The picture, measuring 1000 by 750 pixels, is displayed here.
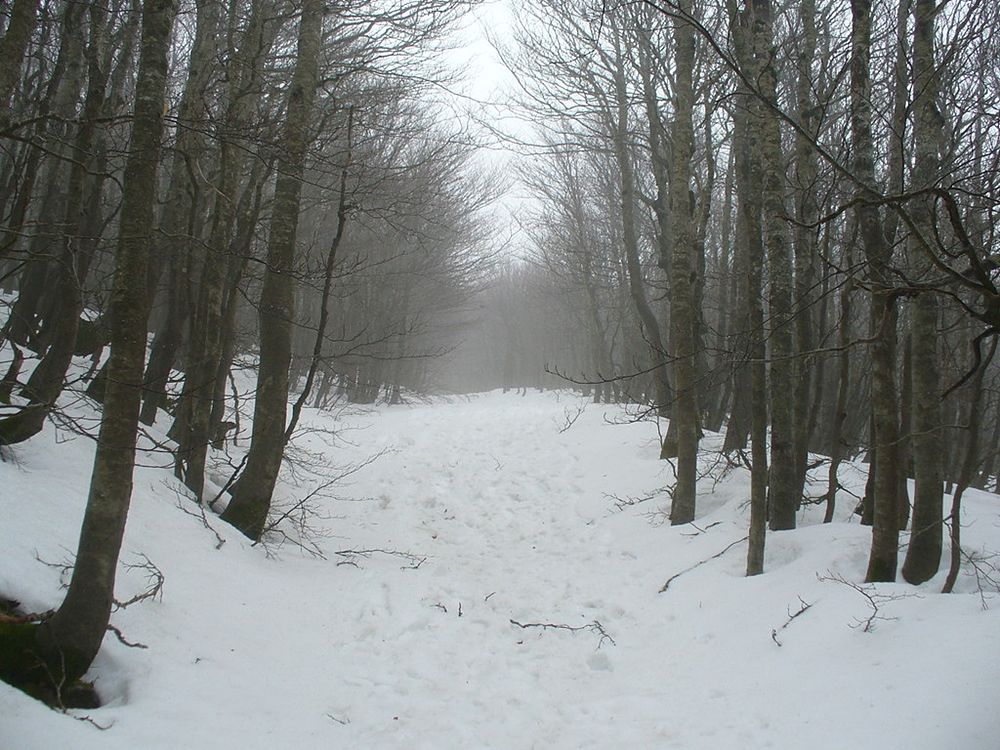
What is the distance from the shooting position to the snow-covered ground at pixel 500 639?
10.1ft

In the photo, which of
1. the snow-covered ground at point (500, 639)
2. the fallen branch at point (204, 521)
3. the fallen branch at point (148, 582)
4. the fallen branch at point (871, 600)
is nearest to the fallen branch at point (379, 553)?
the snow-covered ground at point (500, 639)

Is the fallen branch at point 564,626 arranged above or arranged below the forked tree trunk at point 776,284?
below

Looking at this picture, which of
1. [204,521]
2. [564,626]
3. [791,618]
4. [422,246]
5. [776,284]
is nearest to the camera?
[791,618]

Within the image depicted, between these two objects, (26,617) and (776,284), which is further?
(776,284)

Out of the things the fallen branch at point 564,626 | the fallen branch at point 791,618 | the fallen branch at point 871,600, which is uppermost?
the fallen branch at point 871,600

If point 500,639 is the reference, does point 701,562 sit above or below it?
above

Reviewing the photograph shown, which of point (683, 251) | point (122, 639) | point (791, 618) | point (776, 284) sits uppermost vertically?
point (683, 251)

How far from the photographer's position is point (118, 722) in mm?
2875

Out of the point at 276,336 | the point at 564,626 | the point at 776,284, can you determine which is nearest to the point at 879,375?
the point at 776,284

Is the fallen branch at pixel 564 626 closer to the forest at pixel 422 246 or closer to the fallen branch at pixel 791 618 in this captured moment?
the forest at pixel 422 246

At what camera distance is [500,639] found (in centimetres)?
480

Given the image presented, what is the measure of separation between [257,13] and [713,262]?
13.4 metres

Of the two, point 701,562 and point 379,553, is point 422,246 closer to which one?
point 379,553

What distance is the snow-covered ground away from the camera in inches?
122
